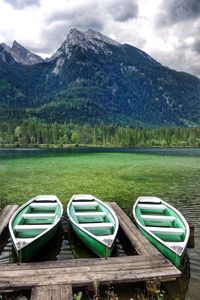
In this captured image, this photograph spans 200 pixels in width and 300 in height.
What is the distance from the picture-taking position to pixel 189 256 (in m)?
20.4

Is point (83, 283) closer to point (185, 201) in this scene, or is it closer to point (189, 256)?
point (189, 256)

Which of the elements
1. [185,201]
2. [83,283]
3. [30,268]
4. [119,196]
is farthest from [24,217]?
[185,201]

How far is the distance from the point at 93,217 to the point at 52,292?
36.9 feet

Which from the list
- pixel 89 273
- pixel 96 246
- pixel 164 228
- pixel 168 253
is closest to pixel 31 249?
pixel 96 246

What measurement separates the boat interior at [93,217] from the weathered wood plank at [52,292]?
685 centimetres

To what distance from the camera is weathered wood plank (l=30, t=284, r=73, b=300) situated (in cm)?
1328

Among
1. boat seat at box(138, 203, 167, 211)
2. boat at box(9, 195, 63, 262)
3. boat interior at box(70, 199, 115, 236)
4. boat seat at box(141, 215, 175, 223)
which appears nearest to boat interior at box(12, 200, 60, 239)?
boat at box(9, 195, 63, 262)

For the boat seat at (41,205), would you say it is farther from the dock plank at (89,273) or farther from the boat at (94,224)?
the dock plank at (89,273)

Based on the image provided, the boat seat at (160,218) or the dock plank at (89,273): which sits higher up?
the boat seat at (160,218)

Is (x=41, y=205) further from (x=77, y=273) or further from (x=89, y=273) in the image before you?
(x=89, y=273)

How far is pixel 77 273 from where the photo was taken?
15.5m

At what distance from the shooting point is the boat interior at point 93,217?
2121 cm

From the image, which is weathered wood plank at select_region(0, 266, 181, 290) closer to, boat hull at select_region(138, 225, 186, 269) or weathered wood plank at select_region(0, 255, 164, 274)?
weathered wood plank at select_region(0, 255, 164, 274)

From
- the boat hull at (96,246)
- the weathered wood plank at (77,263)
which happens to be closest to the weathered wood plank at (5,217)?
the boat hull at (96,246)
